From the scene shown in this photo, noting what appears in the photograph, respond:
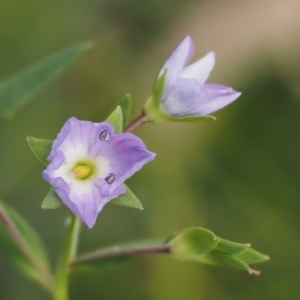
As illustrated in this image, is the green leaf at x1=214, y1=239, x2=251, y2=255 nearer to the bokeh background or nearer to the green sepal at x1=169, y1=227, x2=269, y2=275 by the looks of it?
the green sepal at x1=169, y1=227, x2=269, y2=275

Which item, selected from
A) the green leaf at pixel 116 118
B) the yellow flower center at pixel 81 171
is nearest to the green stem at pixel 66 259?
the yellow flower center at pixel 81 171

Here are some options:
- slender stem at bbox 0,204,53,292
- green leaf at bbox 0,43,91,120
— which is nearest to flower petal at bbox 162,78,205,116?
green leaf at bbox 0,43,91,120

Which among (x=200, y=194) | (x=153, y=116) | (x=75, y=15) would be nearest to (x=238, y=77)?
(x=200, y=194)

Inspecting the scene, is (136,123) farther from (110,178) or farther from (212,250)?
(212,250)

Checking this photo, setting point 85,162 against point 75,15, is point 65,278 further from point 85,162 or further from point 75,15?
point 75,15

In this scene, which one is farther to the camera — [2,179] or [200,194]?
[200,194]

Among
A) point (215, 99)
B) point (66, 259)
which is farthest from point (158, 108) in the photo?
point (66, 259)
